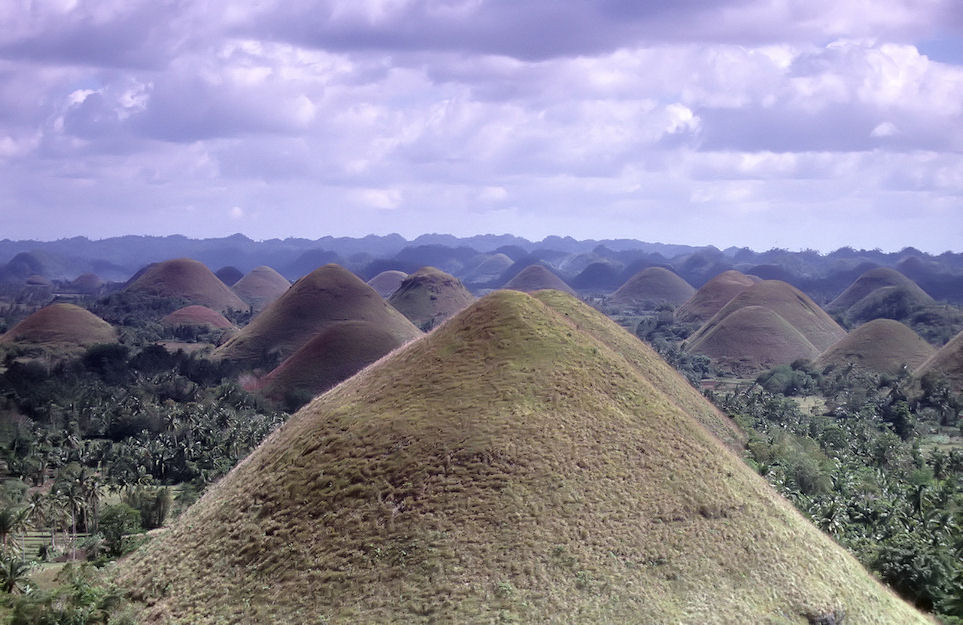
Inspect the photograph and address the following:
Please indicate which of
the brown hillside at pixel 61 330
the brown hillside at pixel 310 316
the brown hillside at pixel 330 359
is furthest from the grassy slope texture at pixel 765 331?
the brown hillside at pixel 61 330

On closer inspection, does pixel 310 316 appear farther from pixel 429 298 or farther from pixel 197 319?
pixel 429 298

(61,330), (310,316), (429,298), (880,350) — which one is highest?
(429,298)

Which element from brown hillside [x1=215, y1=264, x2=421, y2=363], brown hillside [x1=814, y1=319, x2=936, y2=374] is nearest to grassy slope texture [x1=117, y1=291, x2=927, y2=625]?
brown hillside [x1=215, y1=264, x2=421, y2=363]

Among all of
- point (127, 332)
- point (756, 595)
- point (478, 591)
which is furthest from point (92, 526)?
point (127, 332)

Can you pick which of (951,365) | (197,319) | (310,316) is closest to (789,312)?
(951,365)

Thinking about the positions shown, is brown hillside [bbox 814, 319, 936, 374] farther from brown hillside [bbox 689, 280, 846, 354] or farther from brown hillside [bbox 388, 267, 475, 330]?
brown hillside [bbox 388, 267, 475, 330]

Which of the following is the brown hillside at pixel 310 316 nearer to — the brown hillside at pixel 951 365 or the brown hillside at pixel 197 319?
the brown hillside at pixel 197 319
